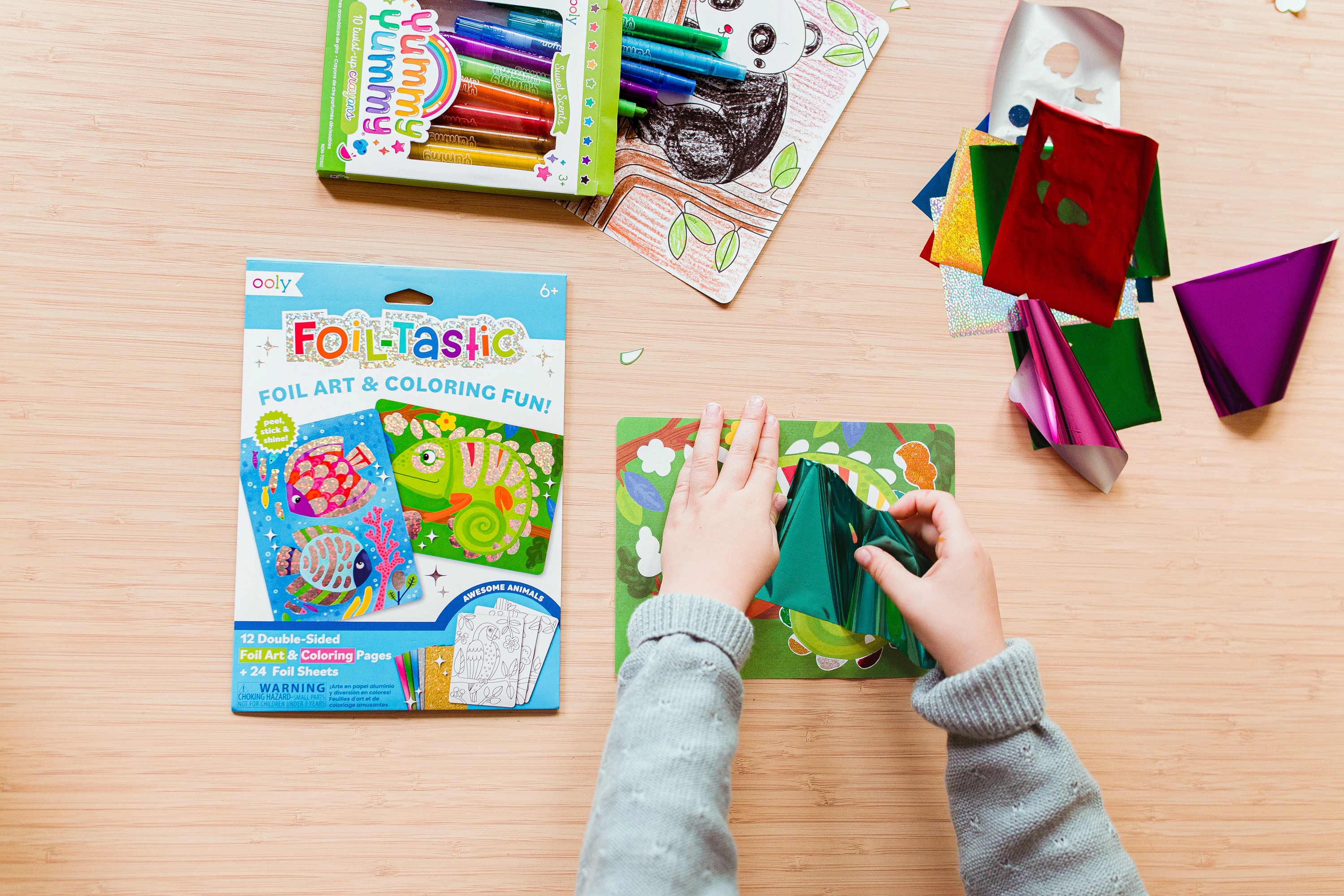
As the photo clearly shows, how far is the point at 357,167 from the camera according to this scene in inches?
21.9

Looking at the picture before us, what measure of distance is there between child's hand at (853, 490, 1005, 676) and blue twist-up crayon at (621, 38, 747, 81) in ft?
1.23

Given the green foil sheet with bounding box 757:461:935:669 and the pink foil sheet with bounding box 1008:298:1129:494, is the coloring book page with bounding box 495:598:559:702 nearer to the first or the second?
the green foil sheet with bounding box 757:461:935:669

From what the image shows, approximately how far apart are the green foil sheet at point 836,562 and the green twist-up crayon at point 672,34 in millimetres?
358

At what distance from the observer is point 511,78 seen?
1.86 ft

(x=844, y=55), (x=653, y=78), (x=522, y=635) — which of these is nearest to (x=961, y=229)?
(x=844, y=55)

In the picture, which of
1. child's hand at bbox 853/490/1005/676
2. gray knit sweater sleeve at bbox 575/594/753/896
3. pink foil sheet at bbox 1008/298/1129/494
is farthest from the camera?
pink foil sheet at bbox 1008/298/1129/494

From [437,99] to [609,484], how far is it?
0.32 m

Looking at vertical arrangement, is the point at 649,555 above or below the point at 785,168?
below

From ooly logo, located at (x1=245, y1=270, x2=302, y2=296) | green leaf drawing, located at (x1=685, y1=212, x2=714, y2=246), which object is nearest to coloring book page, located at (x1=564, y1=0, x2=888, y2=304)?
green leaf drawing, located at (x1=685, y1=212, x2=714, y2=246)

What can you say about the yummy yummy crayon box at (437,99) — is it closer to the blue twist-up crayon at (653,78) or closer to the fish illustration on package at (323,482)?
the blue twist-up crayon at (653,78)

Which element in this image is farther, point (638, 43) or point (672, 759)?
point (638, 43)

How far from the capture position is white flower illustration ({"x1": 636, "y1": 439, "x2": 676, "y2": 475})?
58 cm

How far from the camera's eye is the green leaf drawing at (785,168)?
0.61 m

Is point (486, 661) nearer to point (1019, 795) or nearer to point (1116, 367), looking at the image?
point (1019, 795)
